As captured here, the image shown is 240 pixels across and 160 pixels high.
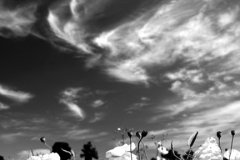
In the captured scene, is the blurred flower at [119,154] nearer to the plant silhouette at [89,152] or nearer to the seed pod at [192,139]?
the seed pod at [192,139]

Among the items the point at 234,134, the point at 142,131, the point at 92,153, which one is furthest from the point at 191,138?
the point at 92,153

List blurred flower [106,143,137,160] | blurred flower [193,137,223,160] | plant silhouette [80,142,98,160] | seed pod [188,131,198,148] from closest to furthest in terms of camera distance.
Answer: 1. blurred flower [193,137,223,160]
2. seed pod [188,131,198,148]
3. blurred flower [106,143,137,160]
4. plant silhouette [80,142,98,160]

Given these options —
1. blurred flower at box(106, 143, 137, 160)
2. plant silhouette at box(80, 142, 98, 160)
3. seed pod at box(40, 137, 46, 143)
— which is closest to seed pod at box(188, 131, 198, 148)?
blurred flower at box(106, 143, 137, 160)

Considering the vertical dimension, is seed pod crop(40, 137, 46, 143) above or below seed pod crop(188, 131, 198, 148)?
above

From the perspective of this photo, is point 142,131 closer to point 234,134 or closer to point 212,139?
point 212,139

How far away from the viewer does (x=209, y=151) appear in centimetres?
118

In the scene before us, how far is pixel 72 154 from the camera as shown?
1242 mm

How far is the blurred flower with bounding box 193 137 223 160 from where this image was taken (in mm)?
1164

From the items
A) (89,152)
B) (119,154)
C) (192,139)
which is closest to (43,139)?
(119,154)

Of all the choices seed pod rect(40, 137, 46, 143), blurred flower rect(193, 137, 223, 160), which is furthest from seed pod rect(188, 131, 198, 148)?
seed pod rect(40, 137, 46, 143)

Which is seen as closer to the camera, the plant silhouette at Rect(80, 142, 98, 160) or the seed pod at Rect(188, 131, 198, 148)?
the seed pod at Rect(188, 131, 198, 148)

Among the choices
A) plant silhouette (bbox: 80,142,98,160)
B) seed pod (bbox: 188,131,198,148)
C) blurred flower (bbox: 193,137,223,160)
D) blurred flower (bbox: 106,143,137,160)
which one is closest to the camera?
blurred flower (bbox: 193,137,223,160)

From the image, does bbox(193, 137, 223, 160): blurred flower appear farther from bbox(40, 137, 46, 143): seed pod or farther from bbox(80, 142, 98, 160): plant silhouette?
bbox(80, 142, 98, 160): plant silhouette

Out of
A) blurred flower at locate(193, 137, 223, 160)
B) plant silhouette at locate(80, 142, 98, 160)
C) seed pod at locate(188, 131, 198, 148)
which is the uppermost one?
plant silhouette at locate(80, 142, 98, 160)
